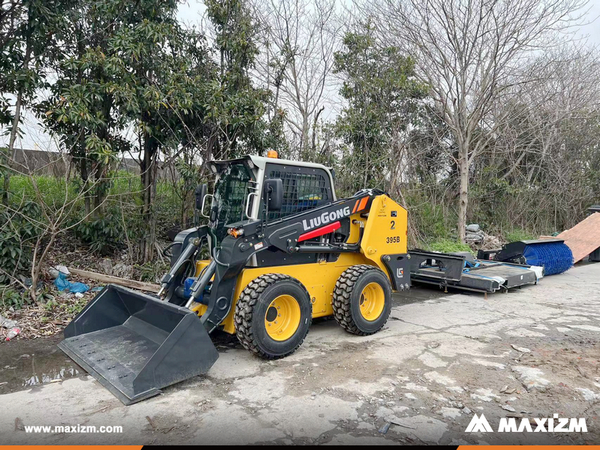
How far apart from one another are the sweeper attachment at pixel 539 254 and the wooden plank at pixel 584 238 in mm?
1863

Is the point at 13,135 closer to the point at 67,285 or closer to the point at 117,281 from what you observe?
the point at 67,285

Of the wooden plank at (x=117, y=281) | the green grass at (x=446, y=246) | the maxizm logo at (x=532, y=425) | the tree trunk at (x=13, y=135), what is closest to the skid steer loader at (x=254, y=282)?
the wooden plank at (x=117, y=281)

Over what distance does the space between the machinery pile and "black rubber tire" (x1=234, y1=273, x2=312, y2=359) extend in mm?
11

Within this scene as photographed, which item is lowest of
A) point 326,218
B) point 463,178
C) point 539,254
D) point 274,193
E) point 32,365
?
point 32,365

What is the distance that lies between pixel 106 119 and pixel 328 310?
5013 millimetres

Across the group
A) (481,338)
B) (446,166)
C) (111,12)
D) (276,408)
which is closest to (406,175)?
(446,166)

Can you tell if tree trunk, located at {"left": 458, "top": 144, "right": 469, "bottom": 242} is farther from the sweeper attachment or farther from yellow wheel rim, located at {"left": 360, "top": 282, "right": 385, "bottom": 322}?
yellow wheel rim, located at {"left": 360, "top": 282, "right": 385, "bottom": 322}

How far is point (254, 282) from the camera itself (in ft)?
15.2

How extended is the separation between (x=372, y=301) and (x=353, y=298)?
1.94 feet

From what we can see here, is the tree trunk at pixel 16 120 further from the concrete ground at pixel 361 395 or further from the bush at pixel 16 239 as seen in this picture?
the concrete ground at pixel 361 395

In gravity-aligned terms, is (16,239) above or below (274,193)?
below

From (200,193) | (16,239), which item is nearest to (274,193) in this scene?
(200,193)

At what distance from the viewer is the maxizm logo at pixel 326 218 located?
5.32 meters

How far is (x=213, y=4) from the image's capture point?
338 inches
